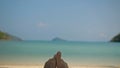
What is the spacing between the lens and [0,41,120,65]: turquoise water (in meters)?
4.88

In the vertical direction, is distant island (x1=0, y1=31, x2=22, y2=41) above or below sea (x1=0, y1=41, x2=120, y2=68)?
above

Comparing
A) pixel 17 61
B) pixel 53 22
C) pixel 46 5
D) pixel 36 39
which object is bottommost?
pixel 17 61

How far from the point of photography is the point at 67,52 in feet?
16.2

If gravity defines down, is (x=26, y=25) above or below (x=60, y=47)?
above

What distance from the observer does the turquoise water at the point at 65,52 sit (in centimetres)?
488

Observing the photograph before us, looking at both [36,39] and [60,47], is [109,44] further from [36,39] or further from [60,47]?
[36,39]

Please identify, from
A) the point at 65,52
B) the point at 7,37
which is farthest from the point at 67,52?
the point at 7,37

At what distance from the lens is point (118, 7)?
16.1 ft

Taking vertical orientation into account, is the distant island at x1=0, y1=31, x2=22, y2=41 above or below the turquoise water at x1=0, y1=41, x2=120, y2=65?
above

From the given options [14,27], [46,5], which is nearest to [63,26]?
[46,5]

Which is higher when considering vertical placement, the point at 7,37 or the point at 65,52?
the point at 7,37

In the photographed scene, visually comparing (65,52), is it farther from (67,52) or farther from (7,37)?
(7,37)

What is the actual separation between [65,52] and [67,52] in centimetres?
4

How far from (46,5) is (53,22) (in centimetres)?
34
